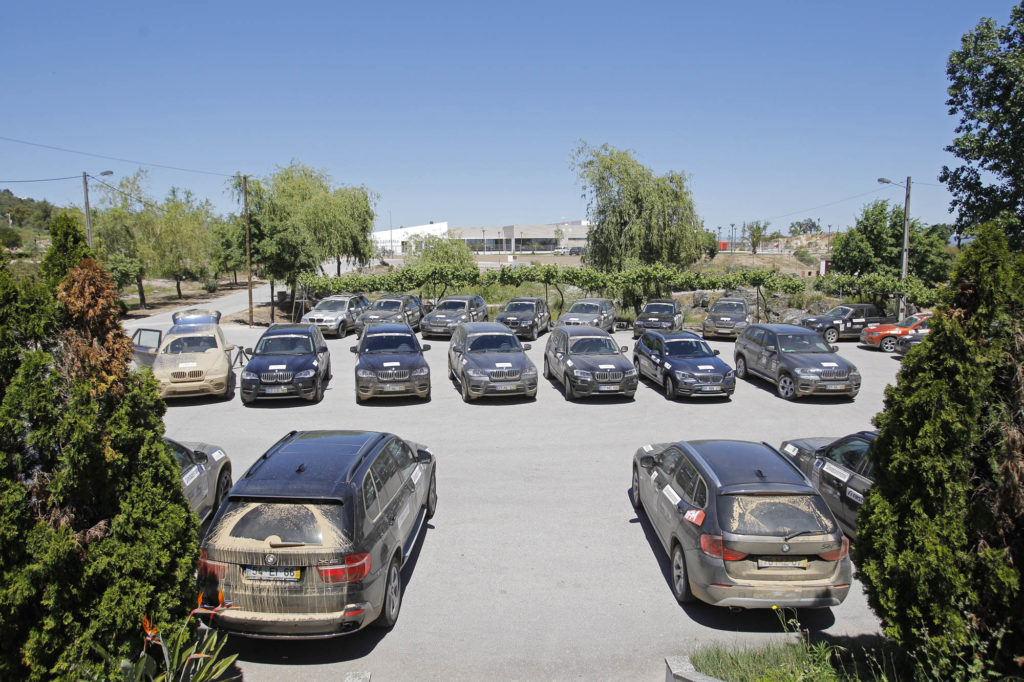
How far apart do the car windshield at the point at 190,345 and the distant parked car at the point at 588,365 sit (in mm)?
8850

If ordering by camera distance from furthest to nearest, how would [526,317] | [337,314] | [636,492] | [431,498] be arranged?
[337,314] < [526,317] < [636,492] < [431,498]

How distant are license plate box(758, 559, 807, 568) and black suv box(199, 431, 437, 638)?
3.44 metres

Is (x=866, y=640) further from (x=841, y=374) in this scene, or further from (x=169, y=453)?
(x=841, y=374)

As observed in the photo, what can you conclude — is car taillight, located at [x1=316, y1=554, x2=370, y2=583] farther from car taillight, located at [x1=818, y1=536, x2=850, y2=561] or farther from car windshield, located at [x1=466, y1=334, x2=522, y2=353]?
car windshield, located at [x1=466, y1=334, x2=522, y2=353]

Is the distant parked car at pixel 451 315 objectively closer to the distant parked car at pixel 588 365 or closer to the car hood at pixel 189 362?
the distant parked car at pixel 588 365

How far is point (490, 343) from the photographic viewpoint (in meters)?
16.2

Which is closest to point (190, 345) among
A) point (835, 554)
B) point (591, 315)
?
point (835, 554)

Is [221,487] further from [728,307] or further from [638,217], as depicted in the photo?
[638,217]

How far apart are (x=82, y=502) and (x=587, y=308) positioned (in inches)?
965

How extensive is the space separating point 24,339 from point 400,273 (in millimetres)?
32641

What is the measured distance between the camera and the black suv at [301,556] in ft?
16.8

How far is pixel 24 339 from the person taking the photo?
4098 millimetres

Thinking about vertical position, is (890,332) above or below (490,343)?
below

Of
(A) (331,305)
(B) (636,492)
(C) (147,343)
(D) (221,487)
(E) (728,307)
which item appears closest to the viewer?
(D) (221,487)
